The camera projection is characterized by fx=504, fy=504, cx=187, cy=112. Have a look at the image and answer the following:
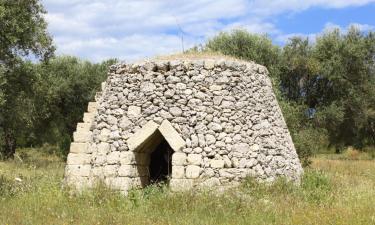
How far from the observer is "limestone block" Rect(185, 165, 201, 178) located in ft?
35.1

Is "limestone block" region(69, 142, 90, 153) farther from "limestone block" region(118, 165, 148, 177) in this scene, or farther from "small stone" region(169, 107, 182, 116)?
"small stone" region(169, 107, 182, 116)

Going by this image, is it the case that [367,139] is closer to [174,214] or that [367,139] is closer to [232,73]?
[232,73]

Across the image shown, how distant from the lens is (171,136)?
1094 centimetres

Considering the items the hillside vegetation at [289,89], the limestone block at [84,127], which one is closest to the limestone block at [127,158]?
the limestone block at [84,127]

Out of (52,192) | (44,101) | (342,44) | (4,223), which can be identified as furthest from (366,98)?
(4,223)

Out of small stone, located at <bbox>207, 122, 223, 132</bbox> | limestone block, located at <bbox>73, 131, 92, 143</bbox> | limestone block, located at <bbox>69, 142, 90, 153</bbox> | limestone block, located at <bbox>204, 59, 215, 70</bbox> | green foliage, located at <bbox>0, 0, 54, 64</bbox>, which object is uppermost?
green foliage, located at <bbox>0, 0, 54, 64</bbox>

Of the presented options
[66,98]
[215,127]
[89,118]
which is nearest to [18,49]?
[89,118]

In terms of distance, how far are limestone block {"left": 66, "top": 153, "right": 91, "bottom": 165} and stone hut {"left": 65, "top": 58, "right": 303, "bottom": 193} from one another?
2 cm

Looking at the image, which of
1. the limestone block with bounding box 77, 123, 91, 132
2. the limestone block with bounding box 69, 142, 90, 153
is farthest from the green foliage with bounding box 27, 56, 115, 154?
the limestone block with bounding box 69, 142, 90, 153

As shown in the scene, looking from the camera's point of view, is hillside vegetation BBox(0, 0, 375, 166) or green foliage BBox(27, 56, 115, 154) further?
green foliage BBox(27, 56, 115, 154)

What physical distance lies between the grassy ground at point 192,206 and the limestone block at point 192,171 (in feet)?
1.92

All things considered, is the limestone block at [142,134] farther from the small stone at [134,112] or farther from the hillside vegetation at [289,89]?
the hillside vegetation at [289,89]

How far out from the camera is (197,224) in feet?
26.8

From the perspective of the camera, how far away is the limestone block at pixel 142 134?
11086mm
